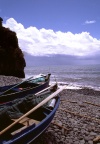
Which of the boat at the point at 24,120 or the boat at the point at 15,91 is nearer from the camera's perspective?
the boat at the point at 24,120

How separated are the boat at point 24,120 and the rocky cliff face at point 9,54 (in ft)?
128

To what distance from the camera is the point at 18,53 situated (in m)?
51.7

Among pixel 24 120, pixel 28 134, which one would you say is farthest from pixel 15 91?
pixel 28 134

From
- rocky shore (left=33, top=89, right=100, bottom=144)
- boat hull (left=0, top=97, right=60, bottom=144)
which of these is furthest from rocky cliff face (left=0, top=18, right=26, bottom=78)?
boat hull (left=0, top=97, right=60, bottom=144)

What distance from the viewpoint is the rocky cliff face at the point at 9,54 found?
4919cm

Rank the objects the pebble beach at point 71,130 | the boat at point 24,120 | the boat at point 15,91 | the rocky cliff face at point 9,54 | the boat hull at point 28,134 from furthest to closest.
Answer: the rocky cliff face at point 9,54, the boat at point 15,91, the pebble beach at point 71,130, the boat at point 24,120, the boat hull at point 28,134

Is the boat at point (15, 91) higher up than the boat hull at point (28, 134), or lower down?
higher up

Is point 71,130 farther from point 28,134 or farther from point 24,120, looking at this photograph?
point 28,134

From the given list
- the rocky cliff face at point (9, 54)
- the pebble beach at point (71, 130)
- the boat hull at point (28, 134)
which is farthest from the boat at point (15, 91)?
the rocky cliff face at point (9, 54)

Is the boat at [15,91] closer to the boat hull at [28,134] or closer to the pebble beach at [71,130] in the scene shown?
the pebble beach at [71,130]

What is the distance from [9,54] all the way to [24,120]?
1653 inches

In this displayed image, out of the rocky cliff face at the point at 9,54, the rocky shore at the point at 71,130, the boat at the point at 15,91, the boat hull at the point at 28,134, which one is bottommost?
the rocky shore at the point at 71,130

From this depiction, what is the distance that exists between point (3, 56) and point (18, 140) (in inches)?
1714

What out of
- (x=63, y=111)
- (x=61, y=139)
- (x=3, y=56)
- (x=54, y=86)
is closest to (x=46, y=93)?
(x=54, y=86)
